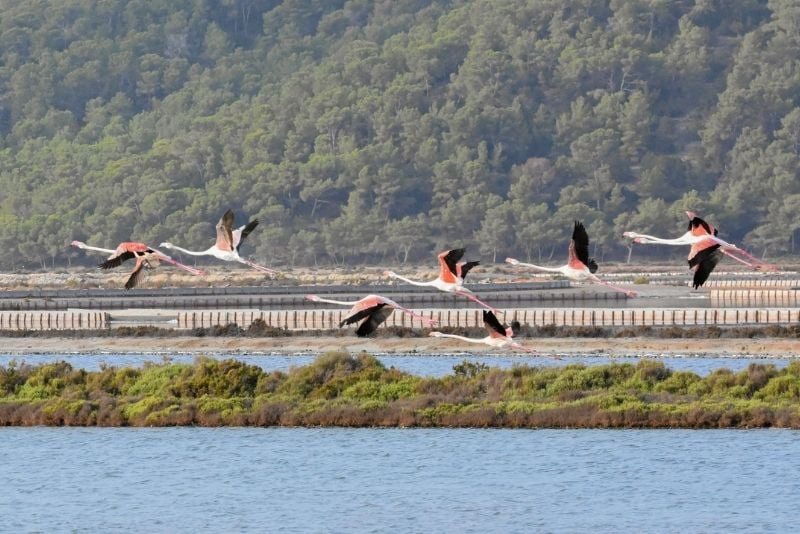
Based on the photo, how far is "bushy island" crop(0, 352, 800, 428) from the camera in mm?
49969

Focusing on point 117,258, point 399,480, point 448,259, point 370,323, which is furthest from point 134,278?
point 399,480

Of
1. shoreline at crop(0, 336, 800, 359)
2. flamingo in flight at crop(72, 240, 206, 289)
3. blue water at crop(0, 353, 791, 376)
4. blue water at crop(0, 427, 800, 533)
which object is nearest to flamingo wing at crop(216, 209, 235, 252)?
flamingo in flight at crop(72, 240, 206, 289)

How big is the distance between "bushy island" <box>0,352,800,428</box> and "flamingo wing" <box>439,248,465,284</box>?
13.0m

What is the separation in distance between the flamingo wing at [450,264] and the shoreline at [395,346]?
30.7 metres

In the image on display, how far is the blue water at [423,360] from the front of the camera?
213ft

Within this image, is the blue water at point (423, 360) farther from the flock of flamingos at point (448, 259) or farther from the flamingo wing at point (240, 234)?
the flamingo wing at point (240, 234)

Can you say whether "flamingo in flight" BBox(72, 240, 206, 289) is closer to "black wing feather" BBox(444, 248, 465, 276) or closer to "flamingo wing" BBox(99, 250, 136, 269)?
"flamingo wing" BBox(99, 250, 136, 269)

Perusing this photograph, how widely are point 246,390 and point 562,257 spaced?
13039 centimetres

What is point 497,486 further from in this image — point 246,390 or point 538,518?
point 246,390

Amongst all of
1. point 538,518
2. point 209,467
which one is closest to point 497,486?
point 538,518

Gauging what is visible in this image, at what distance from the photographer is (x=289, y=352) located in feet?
245

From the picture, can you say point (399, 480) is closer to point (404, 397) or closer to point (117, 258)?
point (404, 397)

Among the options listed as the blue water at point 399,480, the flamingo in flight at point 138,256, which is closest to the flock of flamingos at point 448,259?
the flamingo in flight at point 138,256

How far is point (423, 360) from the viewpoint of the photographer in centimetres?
7025
